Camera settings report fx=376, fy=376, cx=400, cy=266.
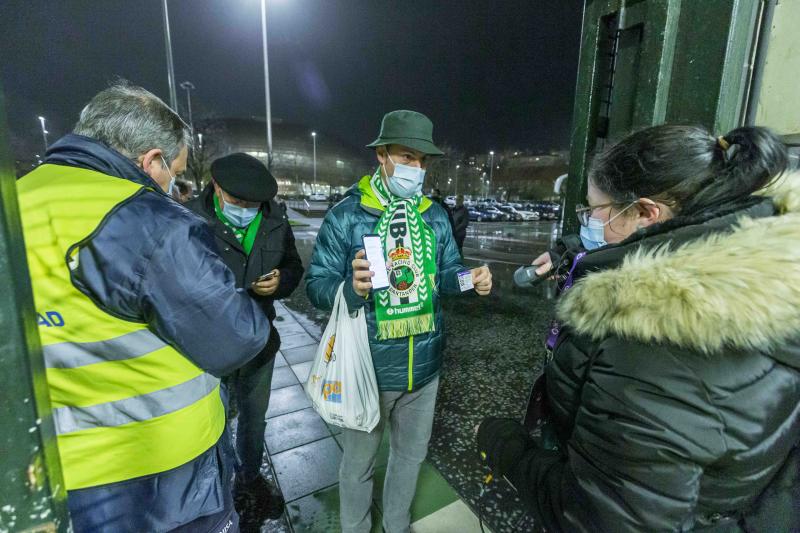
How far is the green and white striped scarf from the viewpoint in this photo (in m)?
1.91

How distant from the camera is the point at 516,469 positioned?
1.21 metres

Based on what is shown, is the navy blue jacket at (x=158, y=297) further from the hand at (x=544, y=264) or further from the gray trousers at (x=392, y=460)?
the hand at (x=544, y=264)

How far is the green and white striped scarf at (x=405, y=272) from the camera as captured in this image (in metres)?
1.91

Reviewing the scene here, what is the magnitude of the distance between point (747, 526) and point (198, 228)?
1.78 m

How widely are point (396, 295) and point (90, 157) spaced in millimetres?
1307

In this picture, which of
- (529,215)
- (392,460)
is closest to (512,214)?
(529,215)

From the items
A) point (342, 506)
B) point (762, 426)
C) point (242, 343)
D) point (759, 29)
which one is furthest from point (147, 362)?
point (759, 29)

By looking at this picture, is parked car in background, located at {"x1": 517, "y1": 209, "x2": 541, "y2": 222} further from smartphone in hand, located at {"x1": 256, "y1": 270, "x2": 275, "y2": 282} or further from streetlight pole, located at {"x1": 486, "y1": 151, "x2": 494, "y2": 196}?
smartphone in hand, located at {"x1": 256, "y1": 270, "x2": 275, "y2": 282}

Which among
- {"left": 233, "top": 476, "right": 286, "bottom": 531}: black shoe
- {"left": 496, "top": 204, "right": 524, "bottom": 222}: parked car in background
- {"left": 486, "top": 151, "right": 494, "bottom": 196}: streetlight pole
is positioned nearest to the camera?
{"left": 233, "top": 476, "right": 286, "bottom": 531}: black shoe

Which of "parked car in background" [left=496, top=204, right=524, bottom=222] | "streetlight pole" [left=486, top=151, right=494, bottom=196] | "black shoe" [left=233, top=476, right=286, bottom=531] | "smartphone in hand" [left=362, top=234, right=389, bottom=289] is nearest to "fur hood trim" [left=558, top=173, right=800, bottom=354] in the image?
"smartphone in hand" [left=362, top=234, right=389, bottom=289]

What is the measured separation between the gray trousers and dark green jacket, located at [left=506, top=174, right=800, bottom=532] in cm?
113

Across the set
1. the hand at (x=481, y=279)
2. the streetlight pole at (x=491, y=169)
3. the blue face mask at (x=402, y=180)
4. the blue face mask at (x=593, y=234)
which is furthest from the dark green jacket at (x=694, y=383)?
the streetlight pole at (x=491, y=169)

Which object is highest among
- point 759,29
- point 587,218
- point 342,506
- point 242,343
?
point 759,29

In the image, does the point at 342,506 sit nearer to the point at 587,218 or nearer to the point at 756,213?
the point at 587,218
